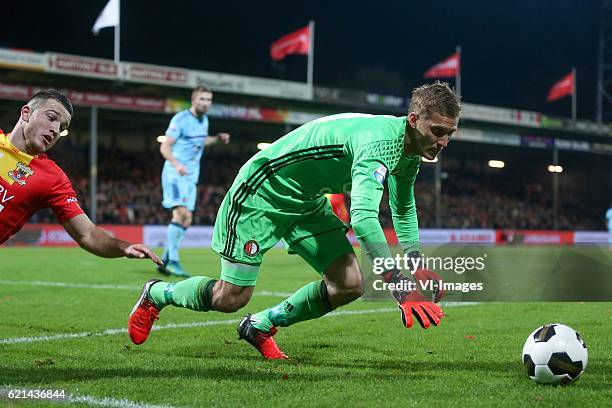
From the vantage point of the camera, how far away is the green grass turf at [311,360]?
348 cm

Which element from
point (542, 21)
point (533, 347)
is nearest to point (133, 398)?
point (533, 347)

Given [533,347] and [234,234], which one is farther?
[234,234]

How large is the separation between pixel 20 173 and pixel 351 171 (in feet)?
5.65

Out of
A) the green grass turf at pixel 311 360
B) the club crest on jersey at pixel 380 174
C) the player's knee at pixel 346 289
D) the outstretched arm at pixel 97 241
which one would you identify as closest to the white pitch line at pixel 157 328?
the green grass turf at pixel 311 360

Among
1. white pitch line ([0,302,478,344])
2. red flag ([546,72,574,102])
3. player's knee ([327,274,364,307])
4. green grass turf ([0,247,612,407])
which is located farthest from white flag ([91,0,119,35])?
red flag ([546,72,574,102])

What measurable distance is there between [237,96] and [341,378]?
23980mm

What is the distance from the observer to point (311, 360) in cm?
453

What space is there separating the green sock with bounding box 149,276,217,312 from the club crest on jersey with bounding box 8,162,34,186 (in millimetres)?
1094

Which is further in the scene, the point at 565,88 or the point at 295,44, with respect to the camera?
the point at 565,88

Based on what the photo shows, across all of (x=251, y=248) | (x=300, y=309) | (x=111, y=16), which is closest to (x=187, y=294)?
(x=251, y=248)

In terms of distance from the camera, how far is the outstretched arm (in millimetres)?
3639

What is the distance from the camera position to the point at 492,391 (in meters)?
3.58

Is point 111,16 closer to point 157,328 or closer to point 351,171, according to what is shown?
point 157,328

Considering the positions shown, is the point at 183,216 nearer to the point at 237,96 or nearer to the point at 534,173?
the point at 237,96
